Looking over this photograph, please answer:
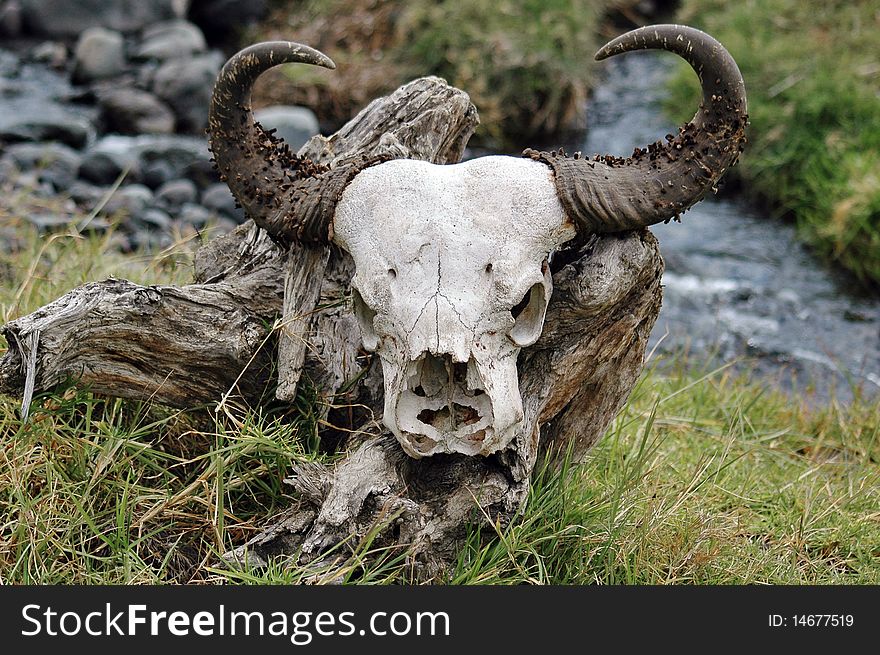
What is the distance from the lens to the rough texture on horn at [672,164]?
348 centimetres

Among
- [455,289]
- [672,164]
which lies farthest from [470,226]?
[672,164]

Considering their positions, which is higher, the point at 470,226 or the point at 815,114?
the point at 815,114

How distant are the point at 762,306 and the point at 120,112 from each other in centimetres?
684

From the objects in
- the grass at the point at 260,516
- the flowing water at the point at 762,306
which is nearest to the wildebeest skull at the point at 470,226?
the grass at the point at 260,516

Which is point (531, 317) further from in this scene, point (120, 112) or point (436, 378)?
point (120, 112)

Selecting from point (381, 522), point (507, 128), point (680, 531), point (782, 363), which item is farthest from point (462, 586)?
point (507, 128)

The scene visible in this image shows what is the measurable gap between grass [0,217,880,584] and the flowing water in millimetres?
2575

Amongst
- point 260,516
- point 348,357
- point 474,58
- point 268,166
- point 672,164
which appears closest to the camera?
point 672,164

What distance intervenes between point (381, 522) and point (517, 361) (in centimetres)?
76

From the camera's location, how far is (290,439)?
158 inches

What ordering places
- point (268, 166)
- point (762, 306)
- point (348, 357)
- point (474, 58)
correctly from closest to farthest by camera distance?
point (268, 166), point (348, 357), point (762, 306), point (474, 58)

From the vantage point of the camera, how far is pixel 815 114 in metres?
9.86

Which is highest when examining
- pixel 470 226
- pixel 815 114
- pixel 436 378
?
pixel 815 114

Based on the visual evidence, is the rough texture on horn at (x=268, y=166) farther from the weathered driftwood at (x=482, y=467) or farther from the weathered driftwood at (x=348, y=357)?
the weathered driftwood at (x=482, y=467)
